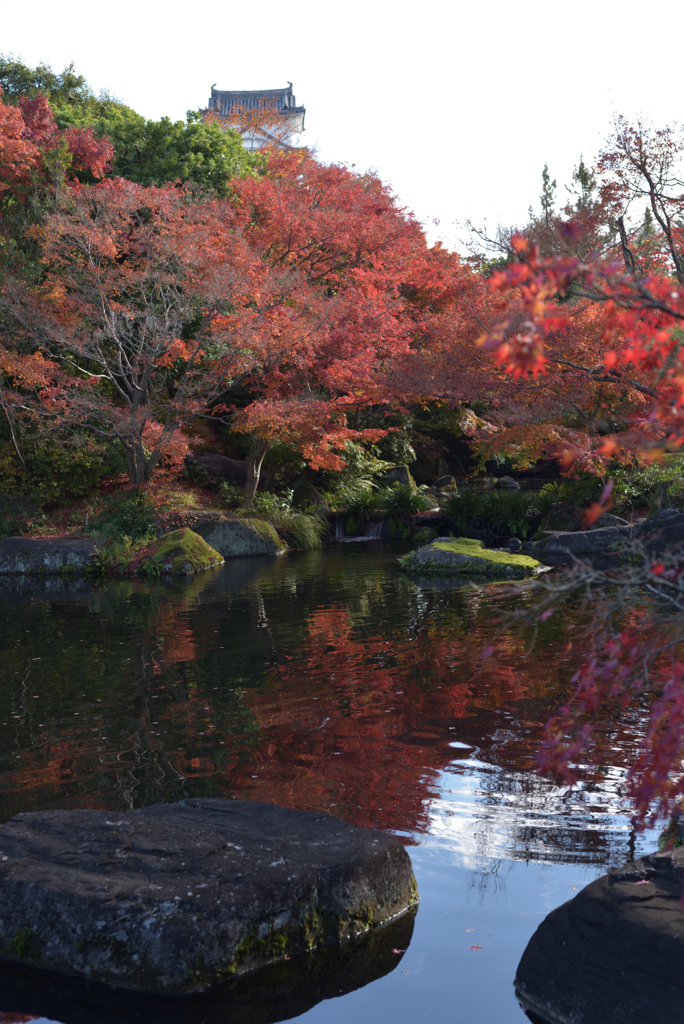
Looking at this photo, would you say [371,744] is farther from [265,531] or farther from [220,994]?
[265,531]

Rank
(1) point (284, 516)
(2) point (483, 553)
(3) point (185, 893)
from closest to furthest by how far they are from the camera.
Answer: (3) point (185, 893) < (2) point (483, 553) < (1) point (284, 516)

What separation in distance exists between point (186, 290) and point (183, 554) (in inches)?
239

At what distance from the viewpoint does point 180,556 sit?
16.5 meters

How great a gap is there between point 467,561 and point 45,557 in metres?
9.02

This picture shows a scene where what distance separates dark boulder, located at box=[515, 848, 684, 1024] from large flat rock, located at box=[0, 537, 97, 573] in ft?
49.9

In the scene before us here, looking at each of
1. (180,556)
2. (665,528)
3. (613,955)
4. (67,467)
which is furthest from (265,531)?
(613,955)

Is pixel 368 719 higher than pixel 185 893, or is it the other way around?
pixel 185 893

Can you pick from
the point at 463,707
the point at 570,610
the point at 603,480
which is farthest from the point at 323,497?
the point at 463,707

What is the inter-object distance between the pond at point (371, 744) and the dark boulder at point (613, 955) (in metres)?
0.20

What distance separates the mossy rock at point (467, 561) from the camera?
1438 centimetres

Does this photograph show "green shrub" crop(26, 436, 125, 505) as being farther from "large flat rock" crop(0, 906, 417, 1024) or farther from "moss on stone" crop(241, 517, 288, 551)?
"large flat rock" crop(0, 906, 417, 1024)

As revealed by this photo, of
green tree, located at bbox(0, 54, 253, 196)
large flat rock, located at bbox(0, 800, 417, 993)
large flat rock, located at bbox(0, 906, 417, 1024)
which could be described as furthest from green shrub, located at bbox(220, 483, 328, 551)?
large flat rock, located at bbox(0, 906, 417, 1024)

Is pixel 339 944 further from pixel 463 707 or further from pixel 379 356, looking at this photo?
pixel 379 356

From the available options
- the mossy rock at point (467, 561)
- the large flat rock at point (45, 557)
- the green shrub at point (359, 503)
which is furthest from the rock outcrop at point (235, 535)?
the mossy rock at point (467, 561)
